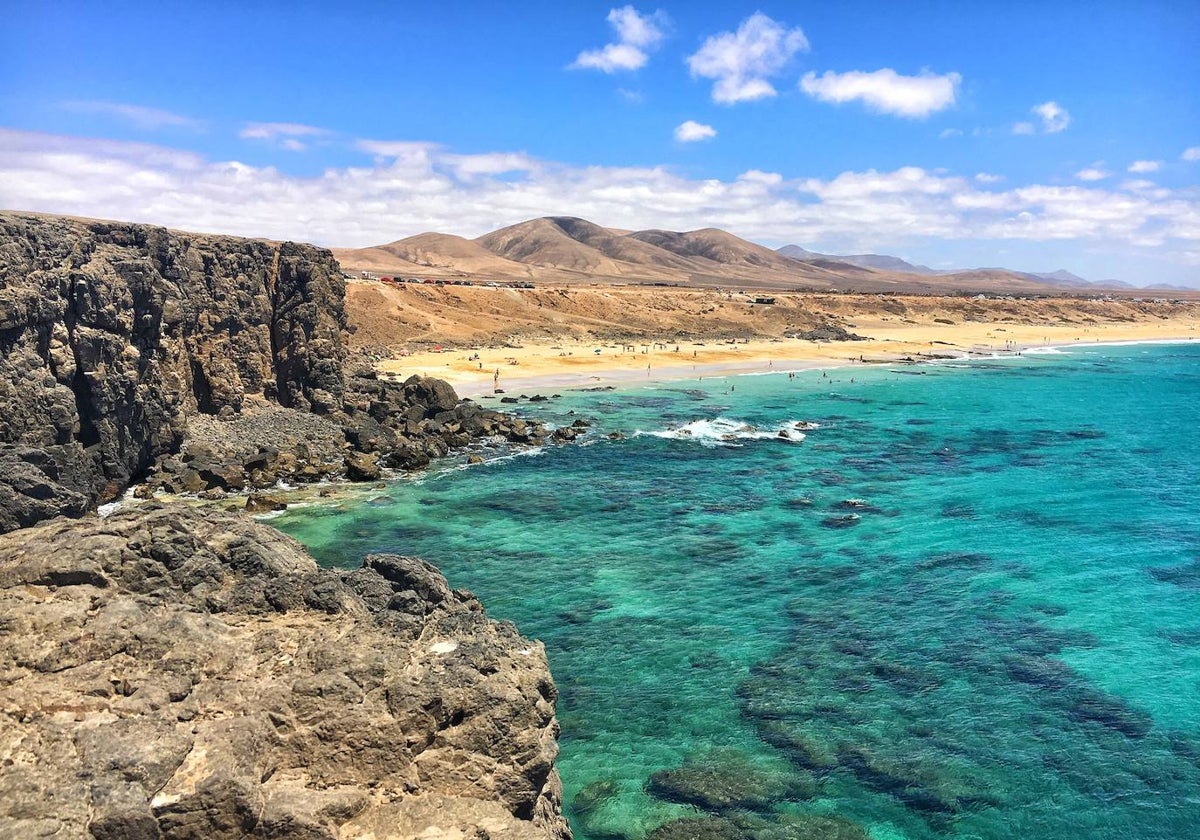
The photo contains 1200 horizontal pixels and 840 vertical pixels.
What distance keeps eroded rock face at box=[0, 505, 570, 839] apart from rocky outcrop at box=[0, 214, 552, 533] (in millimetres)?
7547

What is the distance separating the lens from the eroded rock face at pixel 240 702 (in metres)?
8.98

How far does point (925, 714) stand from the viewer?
742 inches

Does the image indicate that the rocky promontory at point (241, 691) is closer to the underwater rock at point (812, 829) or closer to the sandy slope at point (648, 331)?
the underwater rock at point (812, 829)

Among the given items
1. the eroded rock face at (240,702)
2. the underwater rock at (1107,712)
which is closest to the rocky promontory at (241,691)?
the eroded rock face at (240,702)

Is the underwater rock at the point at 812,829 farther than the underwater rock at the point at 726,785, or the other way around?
the underwater rock at the point at 726,785

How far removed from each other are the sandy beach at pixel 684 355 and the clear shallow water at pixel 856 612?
2551 cm

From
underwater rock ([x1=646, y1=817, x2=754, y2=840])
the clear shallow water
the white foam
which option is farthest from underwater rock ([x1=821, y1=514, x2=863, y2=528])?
underwater rock ([x1=646, y1=817, x2=754, y2=840])

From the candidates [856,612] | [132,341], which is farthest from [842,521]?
[132,341]

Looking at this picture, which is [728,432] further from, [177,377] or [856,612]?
[177,377]

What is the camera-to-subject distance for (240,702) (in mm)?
10305

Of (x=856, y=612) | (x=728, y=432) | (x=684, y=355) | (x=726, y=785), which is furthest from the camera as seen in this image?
(x=684, y=355)

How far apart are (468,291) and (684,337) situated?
33.0 metres

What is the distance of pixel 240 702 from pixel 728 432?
4674 cm

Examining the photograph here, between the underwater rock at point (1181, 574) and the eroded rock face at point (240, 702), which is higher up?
the eroded rock face at point (240, 702)
